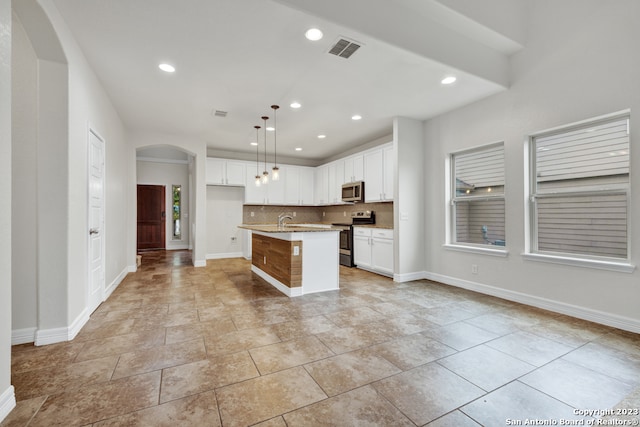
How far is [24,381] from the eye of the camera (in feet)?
6.23

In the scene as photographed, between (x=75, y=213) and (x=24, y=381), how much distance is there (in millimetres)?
1393

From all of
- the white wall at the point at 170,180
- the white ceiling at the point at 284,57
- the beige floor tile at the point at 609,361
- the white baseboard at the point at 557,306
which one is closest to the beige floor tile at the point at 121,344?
the white ceiling at the point at 284,57

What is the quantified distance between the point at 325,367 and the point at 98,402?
1402 mm

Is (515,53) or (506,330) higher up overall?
(515,53)

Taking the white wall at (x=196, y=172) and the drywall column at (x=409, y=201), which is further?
the white wall at (x=196, y=172)

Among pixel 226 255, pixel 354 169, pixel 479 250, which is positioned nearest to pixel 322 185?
pixel 354 169

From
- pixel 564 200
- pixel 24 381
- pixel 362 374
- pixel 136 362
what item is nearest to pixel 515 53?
pixel 564 200

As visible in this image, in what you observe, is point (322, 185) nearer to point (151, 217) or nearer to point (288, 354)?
point (151, 217)

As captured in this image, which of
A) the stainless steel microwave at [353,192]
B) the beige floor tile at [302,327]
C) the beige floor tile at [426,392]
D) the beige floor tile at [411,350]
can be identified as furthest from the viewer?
the stainless steel microwave at [353,192]

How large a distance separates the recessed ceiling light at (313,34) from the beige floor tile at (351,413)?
2.83m

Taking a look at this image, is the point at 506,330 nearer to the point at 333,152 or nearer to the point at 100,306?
the point at 100,306

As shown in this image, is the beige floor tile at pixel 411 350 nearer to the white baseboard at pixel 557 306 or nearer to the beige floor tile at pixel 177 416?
the beige floor tile at pixel 177 416

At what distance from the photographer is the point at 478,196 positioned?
4.18m

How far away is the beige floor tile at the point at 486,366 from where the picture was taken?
6.32ft
